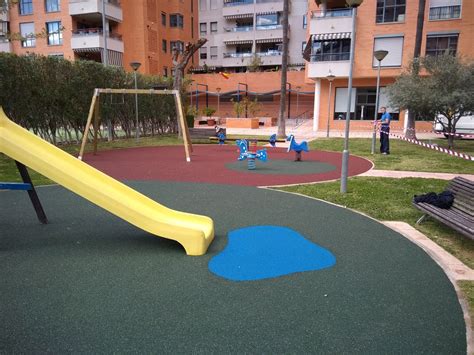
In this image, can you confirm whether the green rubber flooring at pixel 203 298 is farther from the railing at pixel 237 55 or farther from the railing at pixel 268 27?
the railing at pixel 268 27

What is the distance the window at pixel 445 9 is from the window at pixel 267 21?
88.9 feet

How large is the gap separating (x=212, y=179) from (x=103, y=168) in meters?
3.68

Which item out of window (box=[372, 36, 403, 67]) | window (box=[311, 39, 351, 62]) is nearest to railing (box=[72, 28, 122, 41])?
window (box=[311, 39, 351, 62])

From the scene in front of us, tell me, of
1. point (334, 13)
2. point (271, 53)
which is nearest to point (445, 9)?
point (334, 13)

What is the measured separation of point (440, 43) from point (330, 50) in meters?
7.78

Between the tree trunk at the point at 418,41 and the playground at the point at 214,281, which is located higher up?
the tree trunk at the point at 418,41

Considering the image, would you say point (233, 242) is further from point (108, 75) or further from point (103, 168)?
point (108, 75)

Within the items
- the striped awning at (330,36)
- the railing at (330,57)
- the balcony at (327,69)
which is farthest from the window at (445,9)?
the balcony at (327,69)

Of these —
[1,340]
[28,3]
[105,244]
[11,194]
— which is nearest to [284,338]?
[1,340]

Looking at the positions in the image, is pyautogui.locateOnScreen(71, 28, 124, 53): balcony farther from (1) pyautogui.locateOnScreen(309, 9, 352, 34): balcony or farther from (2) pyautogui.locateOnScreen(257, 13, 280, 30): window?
(2) pyautogui.locateOnScreen(257, 13, 280, 30): window

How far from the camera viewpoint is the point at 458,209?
19.0ft

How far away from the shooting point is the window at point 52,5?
41.1m

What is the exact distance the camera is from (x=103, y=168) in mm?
11633

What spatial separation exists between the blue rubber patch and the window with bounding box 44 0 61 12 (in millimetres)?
43886
